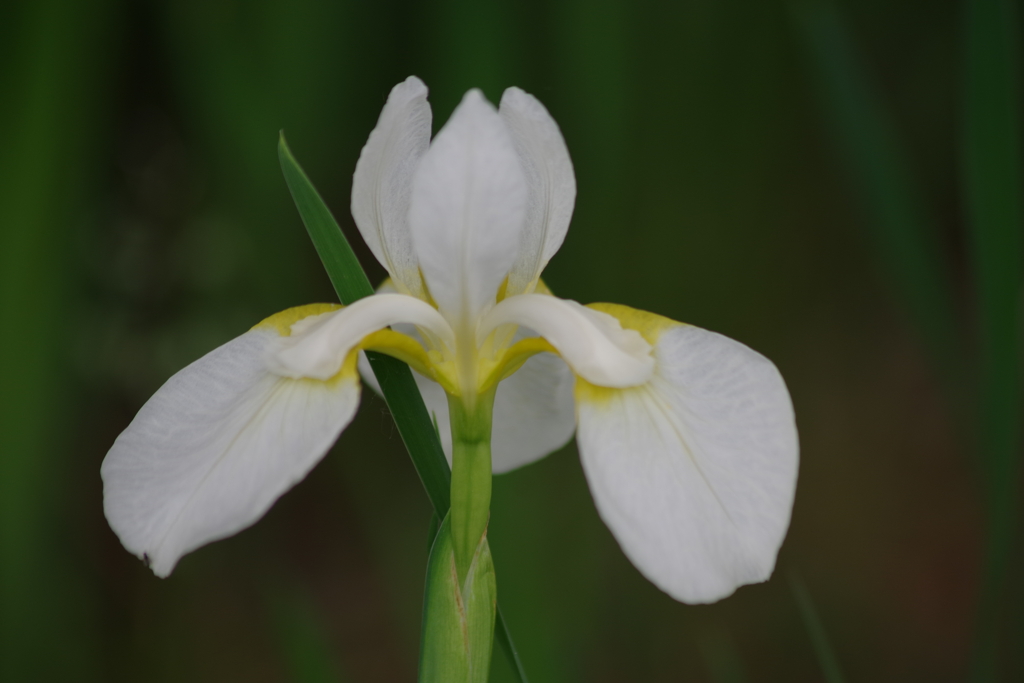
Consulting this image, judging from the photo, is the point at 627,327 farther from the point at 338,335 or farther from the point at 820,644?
the point at 820,644

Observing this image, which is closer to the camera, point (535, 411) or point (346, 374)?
point (346, 374)

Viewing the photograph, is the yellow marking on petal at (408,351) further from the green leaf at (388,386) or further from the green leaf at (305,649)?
the green leaf at (305,649)

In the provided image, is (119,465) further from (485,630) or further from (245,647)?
(245,647)

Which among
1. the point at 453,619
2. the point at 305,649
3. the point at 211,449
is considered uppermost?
the point at 211,449

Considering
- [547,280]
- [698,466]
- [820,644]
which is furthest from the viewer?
[547,280]

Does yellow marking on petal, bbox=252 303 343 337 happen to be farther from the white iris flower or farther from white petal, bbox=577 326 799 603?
white petal, bbox=577 326 799 603

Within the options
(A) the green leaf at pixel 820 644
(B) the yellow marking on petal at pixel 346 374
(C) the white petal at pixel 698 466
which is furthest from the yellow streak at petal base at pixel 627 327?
(A) the green leaf at pixel 820 644

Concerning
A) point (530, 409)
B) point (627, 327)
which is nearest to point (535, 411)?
point (530, 409)
